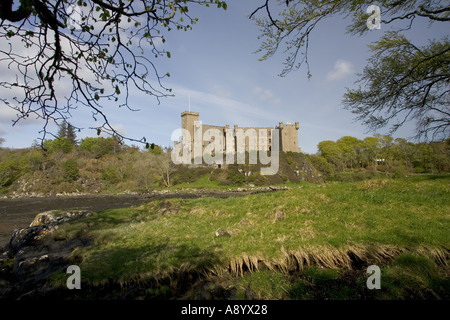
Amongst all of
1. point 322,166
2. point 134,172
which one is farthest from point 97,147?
point 322,166

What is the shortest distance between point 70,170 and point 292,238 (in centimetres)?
7667

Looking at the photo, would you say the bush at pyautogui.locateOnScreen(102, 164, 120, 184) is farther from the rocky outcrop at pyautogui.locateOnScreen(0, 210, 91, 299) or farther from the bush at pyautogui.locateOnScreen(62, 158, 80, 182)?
the rocky outcrop at pyautogui.locateOnScreen(0, 210, 91, 299)

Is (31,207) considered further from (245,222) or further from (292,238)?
(292,238)

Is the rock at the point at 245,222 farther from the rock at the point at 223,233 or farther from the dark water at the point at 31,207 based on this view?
the dark water at the point at 31,207

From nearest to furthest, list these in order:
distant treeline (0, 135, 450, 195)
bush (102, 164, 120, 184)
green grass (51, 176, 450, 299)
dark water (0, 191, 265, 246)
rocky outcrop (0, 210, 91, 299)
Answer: green grass (51, 176, 450, 299) < rocky outcrop (0, 210, 91, 299) < dark water (0, 191, 265, 246) < distant treeline (0, 135, 450, 195) < bush (102, 164, 120, 184)

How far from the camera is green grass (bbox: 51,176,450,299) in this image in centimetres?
659

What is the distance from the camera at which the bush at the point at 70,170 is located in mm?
70181

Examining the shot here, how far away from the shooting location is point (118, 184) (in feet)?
241

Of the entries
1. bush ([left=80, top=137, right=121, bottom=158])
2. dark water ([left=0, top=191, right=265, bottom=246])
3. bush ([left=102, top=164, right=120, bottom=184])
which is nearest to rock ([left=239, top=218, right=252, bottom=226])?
dark water ([left=0, top=191, right=265, bottom=246])

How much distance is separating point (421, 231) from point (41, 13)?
33.2 ft

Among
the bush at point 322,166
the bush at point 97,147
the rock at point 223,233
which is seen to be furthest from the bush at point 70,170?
the rock at point 223,233

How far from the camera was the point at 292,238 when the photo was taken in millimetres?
7801

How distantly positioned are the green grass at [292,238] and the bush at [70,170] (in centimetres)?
6758

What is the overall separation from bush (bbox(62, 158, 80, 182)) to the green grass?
67.6m
